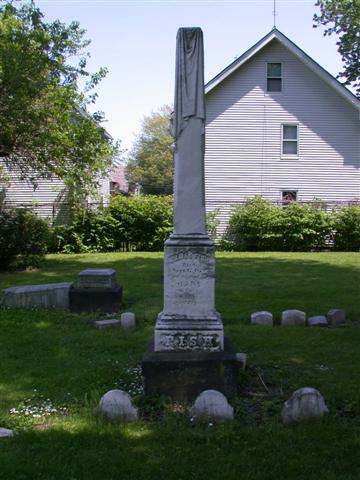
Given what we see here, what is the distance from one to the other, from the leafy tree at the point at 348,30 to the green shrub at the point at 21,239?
849 inches

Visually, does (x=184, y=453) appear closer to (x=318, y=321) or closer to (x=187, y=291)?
(x=187, y=291)

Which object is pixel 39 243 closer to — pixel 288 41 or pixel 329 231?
pixel 329 231

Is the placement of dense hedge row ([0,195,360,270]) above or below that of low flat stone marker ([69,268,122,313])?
above

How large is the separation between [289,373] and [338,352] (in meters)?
1.19

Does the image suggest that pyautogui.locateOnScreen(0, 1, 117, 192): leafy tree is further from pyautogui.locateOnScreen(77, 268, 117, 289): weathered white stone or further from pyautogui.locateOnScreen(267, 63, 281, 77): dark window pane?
pyautogui.locateOnScreen(267, 63, 281, 77): dark window pane

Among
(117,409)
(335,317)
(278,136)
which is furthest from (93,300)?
(278,136)

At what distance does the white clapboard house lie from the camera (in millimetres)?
26141

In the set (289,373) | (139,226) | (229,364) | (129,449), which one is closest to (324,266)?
(139,226)

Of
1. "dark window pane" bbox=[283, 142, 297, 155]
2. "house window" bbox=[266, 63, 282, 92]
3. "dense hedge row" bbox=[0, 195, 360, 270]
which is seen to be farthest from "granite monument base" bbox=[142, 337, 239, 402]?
"house window" bbox=[266, 63, 282, 92]

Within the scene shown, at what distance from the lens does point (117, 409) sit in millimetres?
4996

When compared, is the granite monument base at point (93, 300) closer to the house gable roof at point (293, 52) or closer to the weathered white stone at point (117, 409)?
the weathered white stone at point (117, 409)

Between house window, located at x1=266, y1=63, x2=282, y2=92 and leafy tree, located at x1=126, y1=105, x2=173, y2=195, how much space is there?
39999 mm

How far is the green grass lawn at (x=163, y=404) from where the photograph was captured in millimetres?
4094

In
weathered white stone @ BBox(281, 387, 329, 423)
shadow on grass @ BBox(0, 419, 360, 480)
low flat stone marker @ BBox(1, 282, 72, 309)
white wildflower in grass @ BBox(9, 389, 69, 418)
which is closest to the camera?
shadow on grass @ BBox(0, 419, 360, 480)
